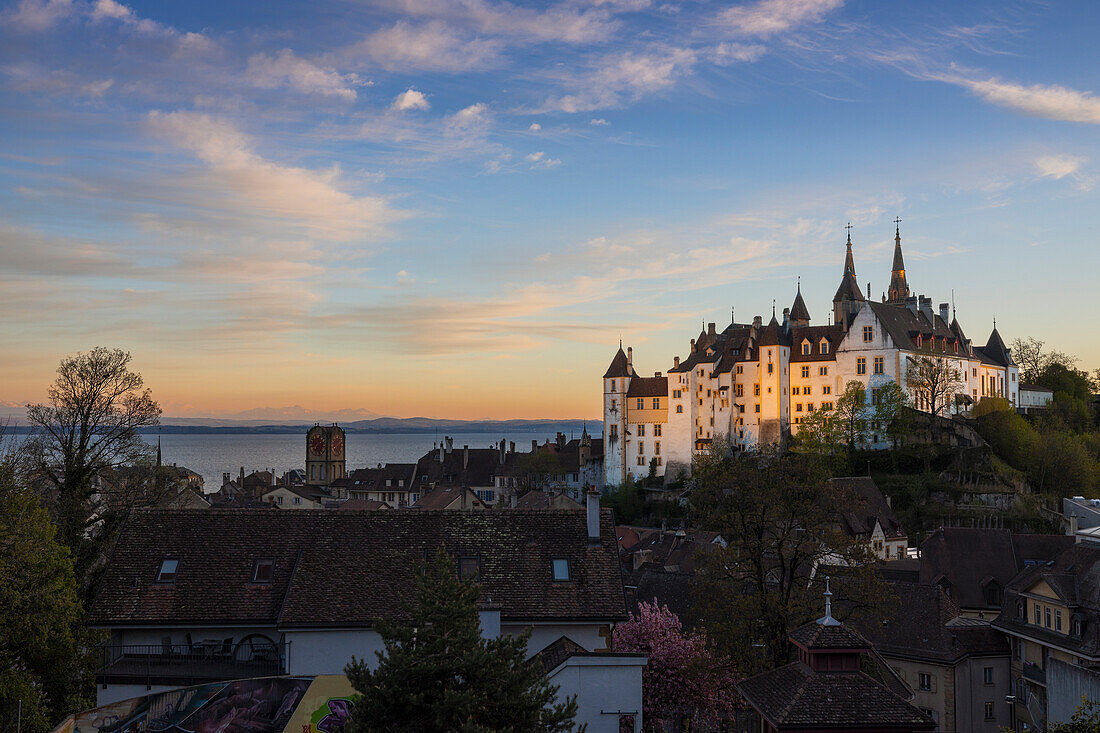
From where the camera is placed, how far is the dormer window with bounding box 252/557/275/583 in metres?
26.8

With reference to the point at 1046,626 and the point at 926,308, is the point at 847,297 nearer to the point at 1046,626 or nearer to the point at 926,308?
the point at 926,308

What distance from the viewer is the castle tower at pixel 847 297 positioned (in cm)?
10938

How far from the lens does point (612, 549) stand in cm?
2794

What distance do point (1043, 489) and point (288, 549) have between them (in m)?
73.2

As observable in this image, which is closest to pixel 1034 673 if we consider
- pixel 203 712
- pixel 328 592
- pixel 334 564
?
pixel 334 564

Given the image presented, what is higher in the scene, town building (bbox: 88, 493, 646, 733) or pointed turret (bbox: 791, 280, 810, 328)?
pointed turret (bbox: 791, 280, 810, 328)

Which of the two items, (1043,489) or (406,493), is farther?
(406,493)

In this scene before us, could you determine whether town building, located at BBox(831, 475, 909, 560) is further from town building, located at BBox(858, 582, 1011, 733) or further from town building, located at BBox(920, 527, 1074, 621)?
town building, located at BBox(858, 582, 1011, 733)

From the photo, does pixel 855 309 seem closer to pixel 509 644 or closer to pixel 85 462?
pixel 85 462

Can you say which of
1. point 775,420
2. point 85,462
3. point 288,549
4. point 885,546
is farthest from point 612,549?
point 775,420

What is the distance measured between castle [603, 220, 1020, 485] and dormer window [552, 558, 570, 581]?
7251 cm

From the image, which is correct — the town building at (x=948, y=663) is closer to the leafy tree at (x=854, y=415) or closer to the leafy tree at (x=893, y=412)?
the leafy tree at (x=893, y=412)

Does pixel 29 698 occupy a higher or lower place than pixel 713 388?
lower

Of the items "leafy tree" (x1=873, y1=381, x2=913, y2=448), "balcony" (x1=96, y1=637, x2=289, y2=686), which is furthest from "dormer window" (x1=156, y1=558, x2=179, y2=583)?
"leafy tree" (x1=873, y1=381, x2=913, y2=448)
